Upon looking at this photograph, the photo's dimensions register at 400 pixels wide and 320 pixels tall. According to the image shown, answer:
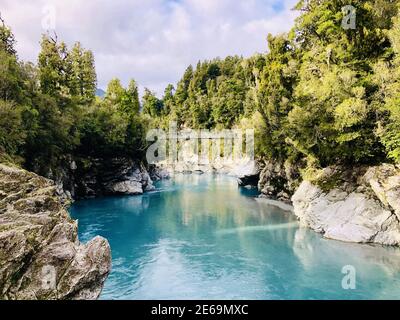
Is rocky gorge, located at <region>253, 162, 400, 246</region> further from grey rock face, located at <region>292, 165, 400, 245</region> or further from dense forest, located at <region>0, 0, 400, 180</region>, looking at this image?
dense forest, located at <region>0, 0, 400, 180</region>

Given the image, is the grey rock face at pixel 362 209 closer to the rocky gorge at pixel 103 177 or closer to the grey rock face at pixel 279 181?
the grey rock face at pixel 279 181

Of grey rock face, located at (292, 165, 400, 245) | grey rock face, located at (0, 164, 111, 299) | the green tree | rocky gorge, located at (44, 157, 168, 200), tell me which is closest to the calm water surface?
grey rock face, located at (292, 165, 400, 245)

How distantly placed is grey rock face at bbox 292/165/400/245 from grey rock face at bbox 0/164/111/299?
53.0ft

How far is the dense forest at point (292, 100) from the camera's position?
22031mm

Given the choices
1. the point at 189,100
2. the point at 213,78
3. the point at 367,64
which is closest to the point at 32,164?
the point at 367,64

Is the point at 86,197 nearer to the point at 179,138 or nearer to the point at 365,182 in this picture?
the point at 365,182

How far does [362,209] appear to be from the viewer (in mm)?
21984

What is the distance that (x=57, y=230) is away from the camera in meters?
11.9

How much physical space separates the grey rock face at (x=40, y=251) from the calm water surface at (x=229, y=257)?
4475mm

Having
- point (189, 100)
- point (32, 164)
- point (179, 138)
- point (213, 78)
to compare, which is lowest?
point (32, 164)

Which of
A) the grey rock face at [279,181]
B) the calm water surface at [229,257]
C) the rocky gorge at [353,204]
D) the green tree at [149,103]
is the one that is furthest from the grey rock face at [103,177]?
the green tree at [149,103]

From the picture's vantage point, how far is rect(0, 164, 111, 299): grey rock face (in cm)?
998

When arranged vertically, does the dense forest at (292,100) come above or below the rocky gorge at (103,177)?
above
